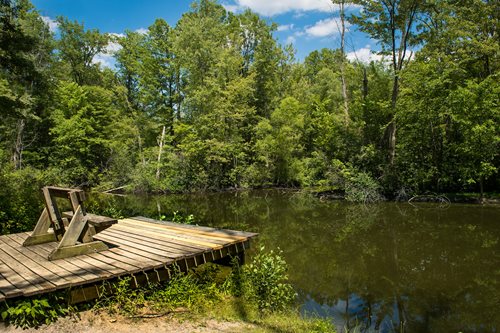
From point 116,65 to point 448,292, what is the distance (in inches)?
1370

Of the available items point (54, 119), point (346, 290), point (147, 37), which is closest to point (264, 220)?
point (346, 290)

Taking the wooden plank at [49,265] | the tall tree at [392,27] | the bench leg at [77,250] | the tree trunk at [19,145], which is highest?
the tall tree at [392,27]

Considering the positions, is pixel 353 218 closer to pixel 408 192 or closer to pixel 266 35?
pixel 408 192

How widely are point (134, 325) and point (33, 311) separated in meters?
1.13

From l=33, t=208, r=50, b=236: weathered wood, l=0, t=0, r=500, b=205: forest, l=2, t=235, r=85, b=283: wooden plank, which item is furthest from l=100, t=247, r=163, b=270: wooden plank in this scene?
l=0, t=0, r=500, b=205: forest

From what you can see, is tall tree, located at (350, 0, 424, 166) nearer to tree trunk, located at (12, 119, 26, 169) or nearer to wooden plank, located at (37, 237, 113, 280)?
wooden plank, located at (37, 237, 113, 280)

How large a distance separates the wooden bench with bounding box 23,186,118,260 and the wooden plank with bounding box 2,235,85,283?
0.49 ft

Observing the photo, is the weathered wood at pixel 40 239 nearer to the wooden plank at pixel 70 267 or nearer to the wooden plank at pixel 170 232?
the wooden plank at pixel 70 267

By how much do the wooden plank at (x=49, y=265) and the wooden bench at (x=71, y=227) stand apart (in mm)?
149

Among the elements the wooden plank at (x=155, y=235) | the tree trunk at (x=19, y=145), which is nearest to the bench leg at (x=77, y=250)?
the wooden plank at (x=155, y=235)

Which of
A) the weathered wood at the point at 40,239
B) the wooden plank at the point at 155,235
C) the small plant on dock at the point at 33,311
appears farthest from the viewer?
the weathered wood at the point at 40,239

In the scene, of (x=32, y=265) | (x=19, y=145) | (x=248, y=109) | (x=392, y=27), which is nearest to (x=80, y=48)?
(x=19, y=145)

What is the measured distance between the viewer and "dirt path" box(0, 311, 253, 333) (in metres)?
4.10

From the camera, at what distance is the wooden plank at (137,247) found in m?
5.56
